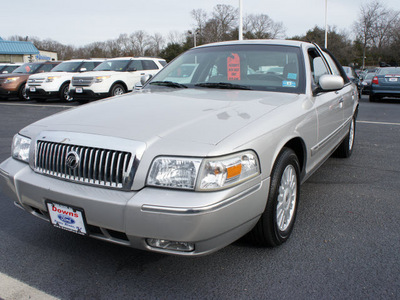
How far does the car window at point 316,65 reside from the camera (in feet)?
12.3

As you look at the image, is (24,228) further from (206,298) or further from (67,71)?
(67,71)

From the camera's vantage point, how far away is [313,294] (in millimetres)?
2166

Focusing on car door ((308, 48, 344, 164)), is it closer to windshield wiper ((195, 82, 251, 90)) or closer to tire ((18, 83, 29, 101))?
windshield wiper ((195, 82, 251, 90))

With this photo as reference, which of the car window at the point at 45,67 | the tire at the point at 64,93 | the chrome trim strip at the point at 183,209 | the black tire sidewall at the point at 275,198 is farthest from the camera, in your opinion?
the car window at the point at 45,67

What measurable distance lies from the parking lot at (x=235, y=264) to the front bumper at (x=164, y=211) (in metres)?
0.32

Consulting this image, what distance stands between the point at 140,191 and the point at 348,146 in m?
4.03

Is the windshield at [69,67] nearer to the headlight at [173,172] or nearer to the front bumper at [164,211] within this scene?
the front bumper at [164,211]

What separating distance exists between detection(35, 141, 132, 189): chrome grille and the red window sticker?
177 centimetres

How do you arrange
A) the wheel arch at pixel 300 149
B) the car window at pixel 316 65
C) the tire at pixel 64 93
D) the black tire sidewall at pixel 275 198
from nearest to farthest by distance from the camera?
the black tire sidewall at pixel 275 198
the wheel arch at pixel 300 149
the car window at pixel 316 65
the tire at pixel 64 93

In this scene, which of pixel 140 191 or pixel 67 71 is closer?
pixel 140 191

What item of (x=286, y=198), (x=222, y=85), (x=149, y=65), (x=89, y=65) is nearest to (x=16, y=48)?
(x=89, y=65)

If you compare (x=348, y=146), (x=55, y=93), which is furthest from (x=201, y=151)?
(x=55, y=93)

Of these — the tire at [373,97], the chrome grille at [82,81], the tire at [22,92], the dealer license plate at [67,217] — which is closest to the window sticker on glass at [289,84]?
the dealer license plate at [67,217]

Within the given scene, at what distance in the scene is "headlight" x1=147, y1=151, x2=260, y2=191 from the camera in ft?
6.64
